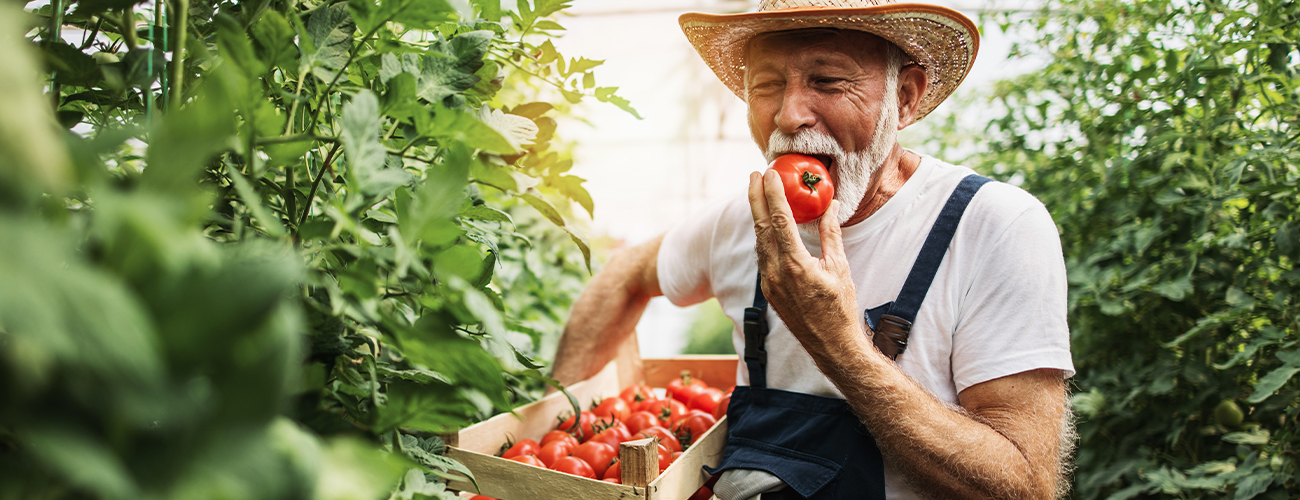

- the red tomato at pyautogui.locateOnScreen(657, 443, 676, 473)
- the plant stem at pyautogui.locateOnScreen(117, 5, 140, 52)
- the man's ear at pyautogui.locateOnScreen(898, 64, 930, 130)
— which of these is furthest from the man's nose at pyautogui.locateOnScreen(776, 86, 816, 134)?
the plant stem at pyautogui.locateOnScreen(117, 5, 140, 52)

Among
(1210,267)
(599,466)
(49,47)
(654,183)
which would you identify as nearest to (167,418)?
(49,47)

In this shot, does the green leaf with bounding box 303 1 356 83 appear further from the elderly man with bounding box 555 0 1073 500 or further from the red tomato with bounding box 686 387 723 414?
the red tomato with bounding box 686 387 723 414

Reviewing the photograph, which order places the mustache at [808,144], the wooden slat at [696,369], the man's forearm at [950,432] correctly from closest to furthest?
Answer: 1. the man's forearm at [950,432]
2. the mustache at [808,144]
3. the wooden slat at [696,369]

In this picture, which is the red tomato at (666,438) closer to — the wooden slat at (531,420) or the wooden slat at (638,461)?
the wooden slat at (531,420)

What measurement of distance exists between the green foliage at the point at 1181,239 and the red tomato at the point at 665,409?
945mm

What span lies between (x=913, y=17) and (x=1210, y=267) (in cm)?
84

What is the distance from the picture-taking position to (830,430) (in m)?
1.16

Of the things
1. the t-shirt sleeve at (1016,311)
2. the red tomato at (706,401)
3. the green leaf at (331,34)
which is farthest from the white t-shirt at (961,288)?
the green leaf at (331,34)

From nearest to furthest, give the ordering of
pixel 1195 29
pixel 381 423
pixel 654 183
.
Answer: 1. pixel 381 423
2. pixel 1195 29
3. pixel 654 183

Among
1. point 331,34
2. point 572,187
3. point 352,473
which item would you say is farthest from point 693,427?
point 352,473

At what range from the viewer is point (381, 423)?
43 cm

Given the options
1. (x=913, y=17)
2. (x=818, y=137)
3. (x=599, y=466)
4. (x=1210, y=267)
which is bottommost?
(x=599, y=466)

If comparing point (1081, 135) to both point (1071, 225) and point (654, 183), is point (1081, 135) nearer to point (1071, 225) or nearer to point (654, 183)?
point (1071, 225)

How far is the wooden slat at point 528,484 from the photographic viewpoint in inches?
37.1
